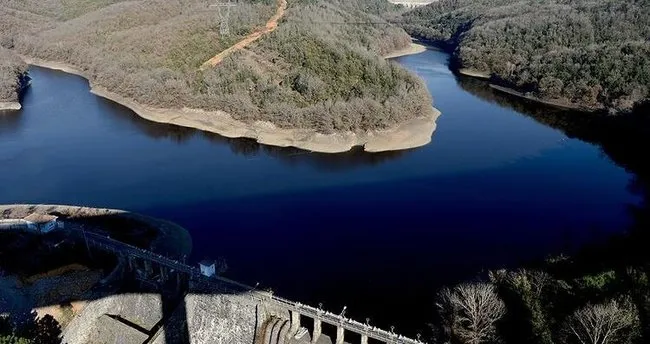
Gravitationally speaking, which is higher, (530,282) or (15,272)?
(530,282)

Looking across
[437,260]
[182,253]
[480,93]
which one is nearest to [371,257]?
[437,260]

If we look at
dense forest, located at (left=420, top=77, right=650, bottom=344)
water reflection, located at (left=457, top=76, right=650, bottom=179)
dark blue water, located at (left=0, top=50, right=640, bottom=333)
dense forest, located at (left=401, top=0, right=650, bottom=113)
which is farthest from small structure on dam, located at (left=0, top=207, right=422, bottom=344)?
dense forest, located at (left=401, top=0, right=650, bottom=113)

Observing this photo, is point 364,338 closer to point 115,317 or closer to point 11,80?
point 115,317

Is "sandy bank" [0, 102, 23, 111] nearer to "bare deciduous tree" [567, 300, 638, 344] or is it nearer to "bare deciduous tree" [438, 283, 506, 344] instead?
"bare deciduous tree" [438, 283, 506, 344]

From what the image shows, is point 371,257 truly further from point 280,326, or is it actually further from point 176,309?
point 176,309

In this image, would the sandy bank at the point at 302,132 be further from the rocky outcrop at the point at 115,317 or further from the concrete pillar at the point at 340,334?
the concrete pillar at the point at 340,334

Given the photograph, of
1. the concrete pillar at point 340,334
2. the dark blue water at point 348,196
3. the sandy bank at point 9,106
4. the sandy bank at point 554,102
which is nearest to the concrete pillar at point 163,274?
the dark blue water at point 348,196

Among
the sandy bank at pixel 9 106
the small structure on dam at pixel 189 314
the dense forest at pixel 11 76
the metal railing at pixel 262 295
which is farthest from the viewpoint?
the dense forest at pixel 11 76
